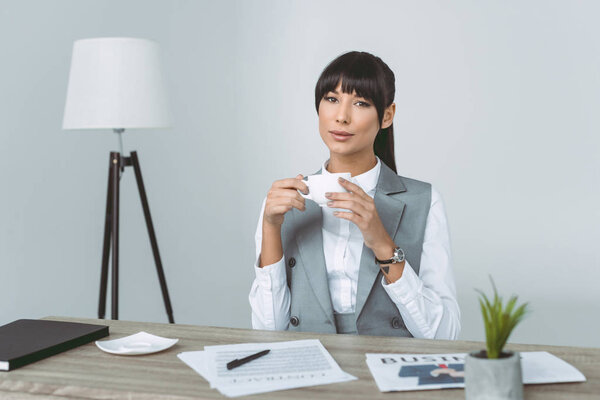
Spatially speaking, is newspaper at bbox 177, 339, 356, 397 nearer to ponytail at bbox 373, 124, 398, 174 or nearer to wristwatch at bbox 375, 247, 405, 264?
wristwatch at bbox 375, 247, 405, 264

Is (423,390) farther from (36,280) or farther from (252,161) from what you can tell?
(252,161)

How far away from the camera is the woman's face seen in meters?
1.75

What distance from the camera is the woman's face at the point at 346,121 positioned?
1.75 metres

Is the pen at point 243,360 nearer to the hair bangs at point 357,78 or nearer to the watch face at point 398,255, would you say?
the watch face at point 398,255

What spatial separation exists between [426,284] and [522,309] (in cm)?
86

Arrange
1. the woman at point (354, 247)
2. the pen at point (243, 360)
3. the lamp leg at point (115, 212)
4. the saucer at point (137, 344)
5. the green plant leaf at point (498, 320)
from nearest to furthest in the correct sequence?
the green plant leaf at point (498, 320) → the pen at point (243, 360) → the saucer at point (137, 344) → the woman at point (354, 247) → the lamp leg at point (115, 212)

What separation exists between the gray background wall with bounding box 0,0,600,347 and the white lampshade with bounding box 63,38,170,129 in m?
0.67

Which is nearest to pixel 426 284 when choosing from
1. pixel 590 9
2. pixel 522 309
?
pixel 522 309

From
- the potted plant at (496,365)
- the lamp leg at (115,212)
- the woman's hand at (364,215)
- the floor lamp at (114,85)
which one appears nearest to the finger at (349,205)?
the woman's hand at (364,215)

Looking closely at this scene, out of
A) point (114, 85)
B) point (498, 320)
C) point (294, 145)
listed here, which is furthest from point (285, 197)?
point (294, 145)

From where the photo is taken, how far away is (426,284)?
5.76ft

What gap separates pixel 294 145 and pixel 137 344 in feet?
9.60

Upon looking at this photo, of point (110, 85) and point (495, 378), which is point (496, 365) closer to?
point (495, 378)

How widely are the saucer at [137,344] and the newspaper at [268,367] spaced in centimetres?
7
